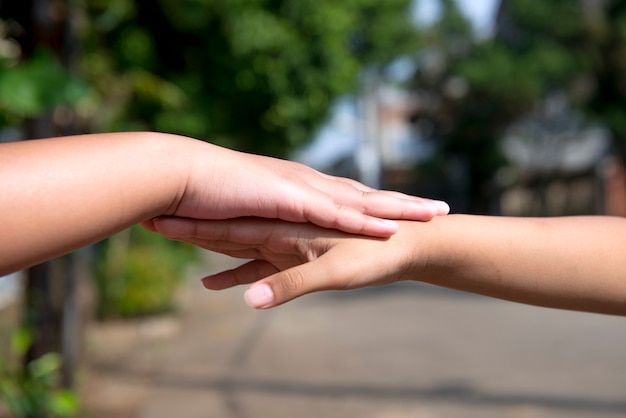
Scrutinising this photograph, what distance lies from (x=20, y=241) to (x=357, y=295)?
1079 centimetres

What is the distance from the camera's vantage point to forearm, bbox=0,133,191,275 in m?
1.34

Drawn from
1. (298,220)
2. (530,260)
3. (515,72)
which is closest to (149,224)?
(298,220)

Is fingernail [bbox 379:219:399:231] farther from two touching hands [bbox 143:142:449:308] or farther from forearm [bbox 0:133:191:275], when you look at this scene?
forearm [bbox 0:133:191:275]

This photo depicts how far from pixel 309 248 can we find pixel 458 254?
37cm

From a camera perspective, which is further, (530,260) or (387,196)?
(530,260)

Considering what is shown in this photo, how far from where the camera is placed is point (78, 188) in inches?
54.2

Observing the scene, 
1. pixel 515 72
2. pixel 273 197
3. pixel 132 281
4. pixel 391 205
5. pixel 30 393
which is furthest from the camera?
pixel 515 72

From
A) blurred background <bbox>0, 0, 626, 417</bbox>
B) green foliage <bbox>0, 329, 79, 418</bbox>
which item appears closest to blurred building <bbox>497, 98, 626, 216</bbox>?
blurred background <bbox>0, 0, 626, 417</bbox>

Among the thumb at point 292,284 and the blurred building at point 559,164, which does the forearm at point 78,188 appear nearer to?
the thumb at point 292,284

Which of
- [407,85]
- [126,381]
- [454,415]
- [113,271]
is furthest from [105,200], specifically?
[407,85]

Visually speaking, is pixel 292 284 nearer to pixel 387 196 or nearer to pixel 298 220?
pixel 298 220

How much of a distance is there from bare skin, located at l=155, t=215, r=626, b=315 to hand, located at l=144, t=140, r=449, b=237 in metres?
0.04

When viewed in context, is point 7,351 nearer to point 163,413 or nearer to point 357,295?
point 163,413

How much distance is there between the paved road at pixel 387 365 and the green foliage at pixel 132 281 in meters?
0.52
